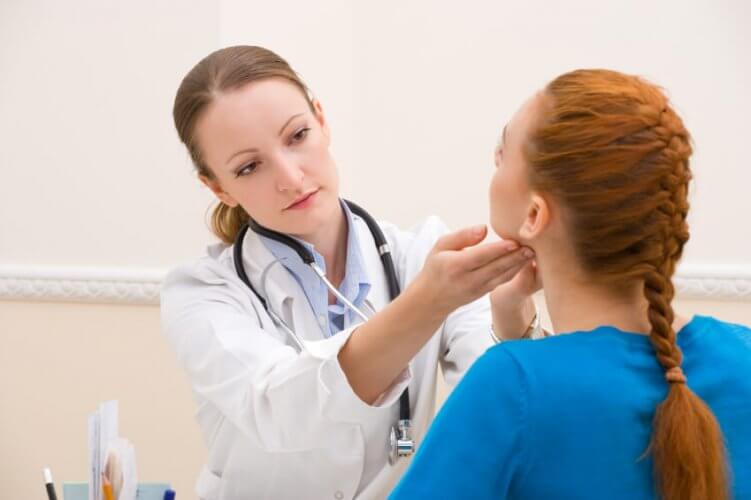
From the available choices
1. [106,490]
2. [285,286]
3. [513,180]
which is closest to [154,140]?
[285,286]

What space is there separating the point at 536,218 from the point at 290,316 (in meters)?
0.68

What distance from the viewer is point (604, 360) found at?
93 centimetres

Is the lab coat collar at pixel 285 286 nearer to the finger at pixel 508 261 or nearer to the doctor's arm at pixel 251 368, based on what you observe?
the doctor's arm at pixel 251 368

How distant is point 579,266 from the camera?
1014 mm

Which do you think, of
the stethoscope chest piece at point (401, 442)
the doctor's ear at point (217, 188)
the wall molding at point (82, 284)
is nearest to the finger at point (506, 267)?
the stethoscope chest piece at point (401, 442)

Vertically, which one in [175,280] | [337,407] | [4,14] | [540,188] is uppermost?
[4,14]

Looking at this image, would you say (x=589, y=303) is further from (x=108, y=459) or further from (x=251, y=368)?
(x=108, y=459)

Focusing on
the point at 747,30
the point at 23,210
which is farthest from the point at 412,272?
the point at 23,210

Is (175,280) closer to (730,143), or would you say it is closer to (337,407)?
(337,407)

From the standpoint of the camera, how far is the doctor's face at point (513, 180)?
1.04 metres

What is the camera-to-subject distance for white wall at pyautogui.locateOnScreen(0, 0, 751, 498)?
8.13 ft

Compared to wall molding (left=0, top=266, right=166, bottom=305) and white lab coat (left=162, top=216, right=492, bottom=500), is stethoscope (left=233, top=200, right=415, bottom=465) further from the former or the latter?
wall molding (left=0, top=266, right=166, bottom=305)

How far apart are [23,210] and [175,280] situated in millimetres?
1133

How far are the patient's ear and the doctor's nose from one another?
21.2 inches
